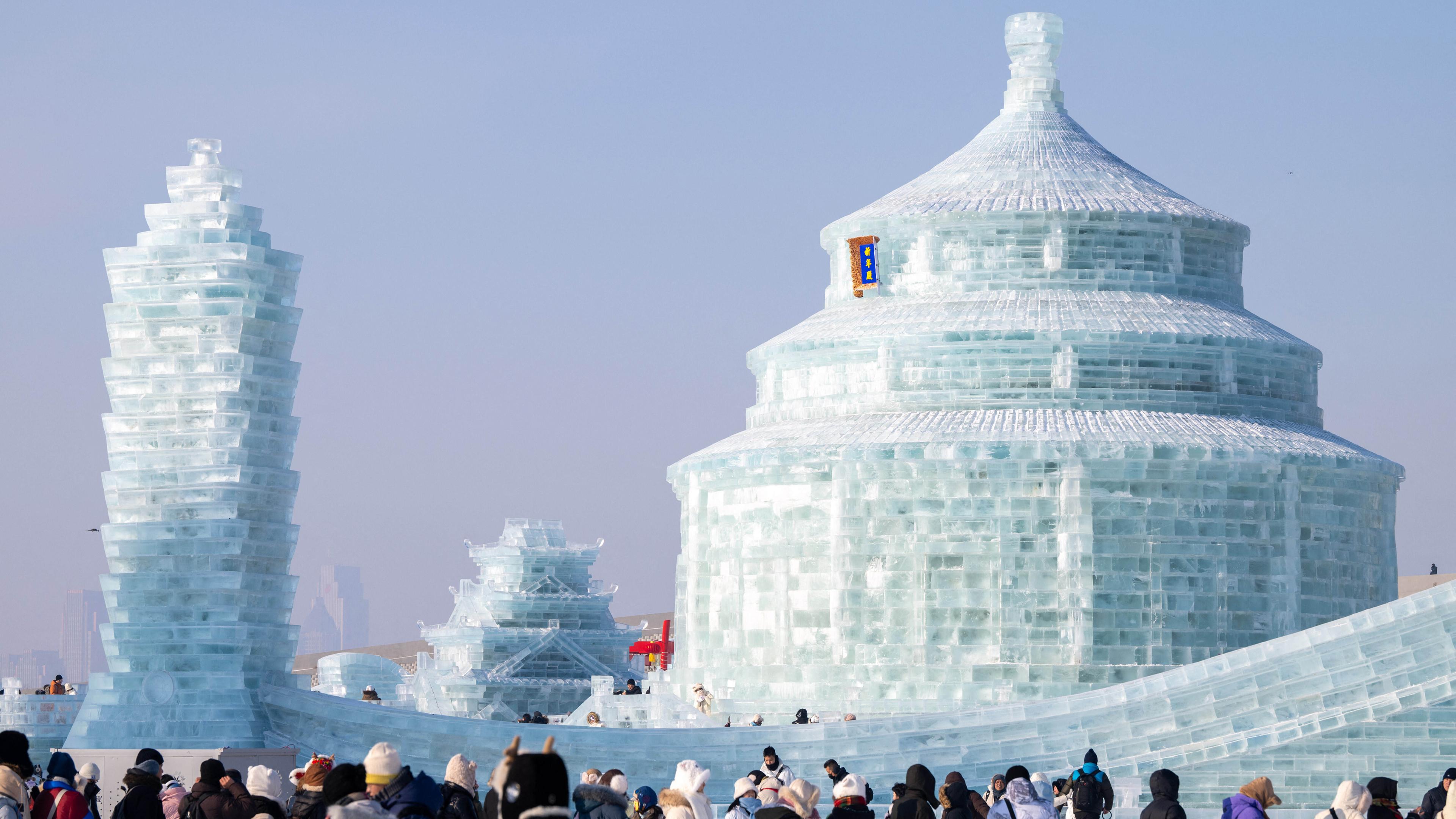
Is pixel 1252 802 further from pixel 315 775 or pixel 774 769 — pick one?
pixel 774 769

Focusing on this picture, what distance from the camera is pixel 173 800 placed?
1655 cm

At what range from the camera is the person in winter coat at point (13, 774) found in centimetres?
1304

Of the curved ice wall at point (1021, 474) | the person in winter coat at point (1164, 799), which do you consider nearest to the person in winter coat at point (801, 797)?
the person in winter coat at point (1164, 799)

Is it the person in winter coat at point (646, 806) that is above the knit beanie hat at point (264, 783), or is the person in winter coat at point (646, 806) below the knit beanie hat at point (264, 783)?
below

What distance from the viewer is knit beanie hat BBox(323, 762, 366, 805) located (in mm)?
11398

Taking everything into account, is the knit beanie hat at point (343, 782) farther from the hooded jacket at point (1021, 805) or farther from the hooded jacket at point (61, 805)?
the hooded jacket at point (1021, 805)

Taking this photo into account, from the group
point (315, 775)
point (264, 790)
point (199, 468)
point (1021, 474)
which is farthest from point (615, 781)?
point (1021, 474)

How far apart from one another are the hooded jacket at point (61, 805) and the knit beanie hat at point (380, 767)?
4018 millimetres

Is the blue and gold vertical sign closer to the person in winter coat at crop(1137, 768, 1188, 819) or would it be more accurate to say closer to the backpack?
the backpack

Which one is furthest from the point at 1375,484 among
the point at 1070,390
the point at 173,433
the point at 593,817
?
the point at 593,817

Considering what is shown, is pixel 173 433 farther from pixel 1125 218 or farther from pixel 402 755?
pixel 1125 218

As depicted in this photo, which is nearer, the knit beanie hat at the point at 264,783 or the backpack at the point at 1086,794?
the knit beanie hat at the point at 264,783

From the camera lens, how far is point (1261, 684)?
3161 centimetres

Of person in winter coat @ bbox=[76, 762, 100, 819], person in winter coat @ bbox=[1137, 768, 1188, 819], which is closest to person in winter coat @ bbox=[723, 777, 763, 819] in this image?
person in winter coat @ bbox=[1137, 768, 1188, 819]
